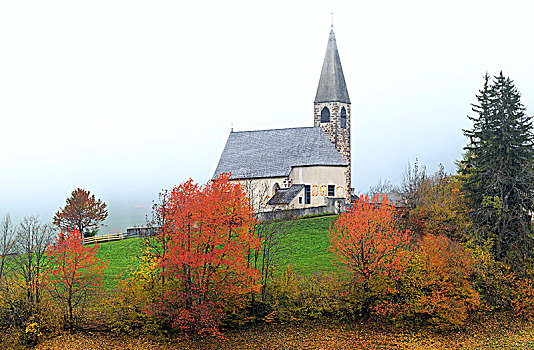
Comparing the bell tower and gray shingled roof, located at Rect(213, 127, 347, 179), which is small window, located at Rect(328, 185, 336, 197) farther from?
the bell tower

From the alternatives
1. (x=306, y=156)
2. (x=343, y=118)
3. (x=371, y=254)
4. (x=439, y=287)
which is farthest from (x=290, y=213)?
(x=343, y=118)

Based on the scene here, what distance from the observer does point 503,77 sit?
3291 centimetres

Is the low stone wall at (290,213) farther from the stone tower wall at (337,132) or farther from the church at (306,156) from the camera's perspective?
the stone tower wall at (337,132)

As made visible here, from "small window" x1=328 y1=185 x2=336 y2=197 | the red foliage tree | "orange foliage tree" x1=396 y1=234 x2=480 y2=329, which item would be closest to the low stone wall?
"small window" x1=328 y1=185 x2=336 y2=197

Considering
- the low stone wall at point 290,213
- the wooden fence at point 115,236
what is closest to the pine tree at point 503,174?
the low stone wall at point 290,213

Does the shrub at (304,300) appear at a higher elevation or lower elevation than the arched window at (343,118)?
lower

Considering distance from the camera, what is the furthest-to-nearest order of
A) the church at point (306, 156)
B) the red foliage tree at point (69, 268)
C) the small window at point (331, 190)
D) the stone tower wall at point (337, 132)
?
the stone tower wall at point (337, 132) < the small window at point (331, 190) < the church at point (306, 156) < the red foliage tree at point (69, 268)

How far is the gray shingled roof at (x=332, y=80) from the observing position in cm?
5631

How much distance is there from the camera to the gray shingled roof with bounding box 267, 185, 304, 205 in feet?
164

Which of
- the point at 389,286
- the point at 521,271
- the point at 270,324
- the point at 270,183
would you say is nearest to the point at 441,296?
the point at 389,286

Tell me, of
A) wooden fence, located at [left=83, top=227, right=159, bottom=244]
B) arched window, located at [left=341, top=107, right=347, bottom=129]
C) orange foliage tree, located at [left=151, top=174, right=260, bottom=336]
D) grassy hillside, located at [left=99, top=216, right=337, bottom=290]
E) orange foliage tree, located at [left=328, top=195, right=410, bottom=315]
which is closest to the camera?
orange foliage tree, located at [left=151, top=174, right=260, bottom=336]

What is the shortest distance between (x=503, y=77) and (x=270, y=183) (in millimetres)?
25521

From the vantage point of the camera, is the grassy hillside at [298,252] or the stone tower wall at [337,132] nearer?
the grassy hillside at [298,252]

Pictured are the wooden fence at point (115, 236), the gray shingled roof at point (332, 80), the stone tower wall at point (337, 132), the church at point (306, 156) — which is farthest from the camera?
the gray shingled roof at point (332, 80)
